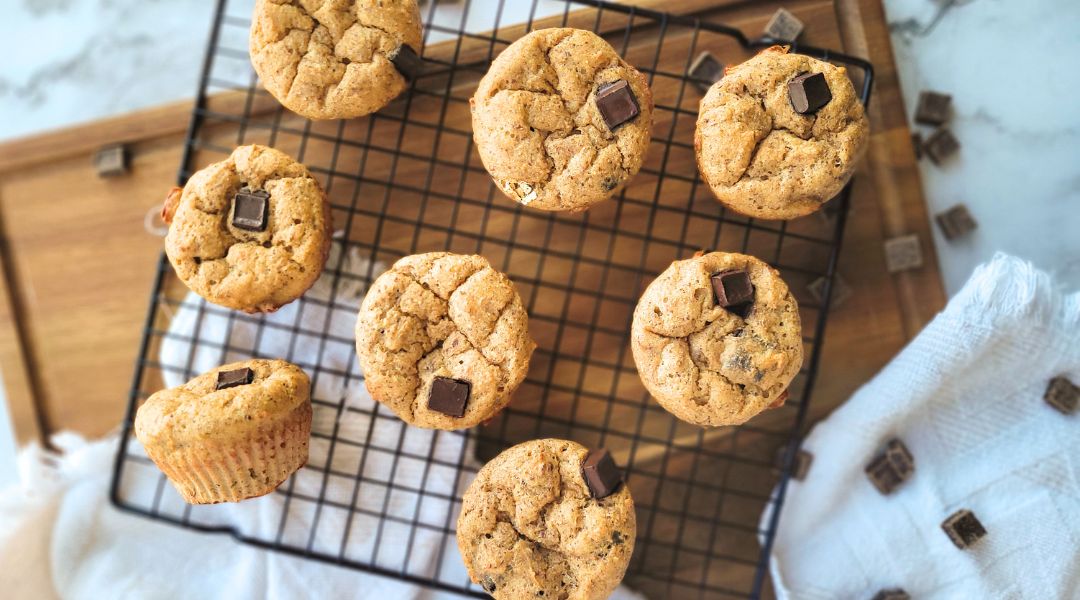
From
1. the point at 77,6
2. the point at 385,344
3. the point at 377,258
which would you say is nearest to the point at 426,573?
the point at 385,344

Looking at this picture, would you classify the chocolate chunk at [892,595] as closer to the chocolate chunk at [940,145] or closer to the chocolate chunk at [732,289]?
the chocolate chunk at [732,289]

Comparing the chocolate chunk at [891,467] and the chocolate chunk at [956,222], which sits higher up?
the chocolate chunk at [956,222]

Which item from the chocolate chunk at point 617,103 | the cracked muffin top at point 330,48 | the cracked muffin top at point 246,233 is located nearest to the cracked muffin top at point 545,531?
the cracked muffin top at point 246,233

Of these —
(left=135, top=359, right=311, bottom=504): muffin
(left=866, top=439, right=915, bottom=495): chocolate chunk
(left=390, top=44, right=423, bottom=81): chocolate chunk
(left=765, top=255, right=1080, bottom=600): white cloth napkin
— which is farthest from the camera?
(left=866, top=439, right=915, bottom=495): chocolate chunk

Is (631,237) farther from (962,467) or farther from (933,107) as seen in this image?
(962,467)

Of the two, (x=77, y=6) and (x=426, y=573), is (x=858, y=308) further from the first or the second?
(x=77, y=6)

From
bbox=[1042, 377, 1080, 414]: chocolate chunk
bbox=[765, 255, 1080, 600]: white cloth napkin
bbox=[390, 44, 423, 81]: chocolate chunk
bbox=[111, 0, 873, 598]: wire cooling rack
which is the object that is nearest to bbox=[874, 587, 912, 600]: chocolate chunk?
bbox=[765, 255, 1080, 600]: white cloth napkin

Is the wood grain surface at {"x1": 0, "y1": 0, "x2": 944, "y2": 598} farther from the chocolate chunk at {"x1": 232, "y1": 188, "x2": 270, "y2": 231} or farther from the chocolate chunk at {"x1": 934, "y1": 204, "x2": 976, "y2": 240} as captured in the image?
the chocolate chunk at {"x1": 232, "y1": 188, "x2": 270, "y2": 231}

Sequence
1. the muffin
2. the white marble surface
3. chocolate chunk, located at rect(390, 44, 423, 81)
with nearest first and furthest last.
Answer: the muffin → chocolate chunk, located at rect(390, 44, 423, 81) → the white marble surface
